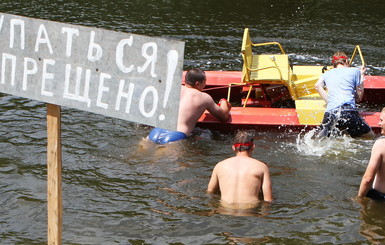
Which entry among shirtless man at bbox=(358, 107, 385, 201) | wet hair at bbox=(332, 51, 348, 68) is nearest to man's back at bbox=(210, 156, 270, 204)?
shirtless man at bbox=(358, 107, 385, 201)

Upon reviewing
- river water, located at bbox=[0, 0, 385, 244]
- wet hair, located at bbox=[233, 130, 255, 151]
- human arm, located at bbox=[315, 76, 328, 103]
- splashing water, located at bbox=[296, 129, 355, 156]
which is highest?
human arm, located at bbox=[315, 76, 328, 103]

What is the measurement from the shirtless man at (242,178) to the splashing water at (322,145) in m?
2.25

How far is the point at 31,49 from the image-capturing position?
4.37 meters

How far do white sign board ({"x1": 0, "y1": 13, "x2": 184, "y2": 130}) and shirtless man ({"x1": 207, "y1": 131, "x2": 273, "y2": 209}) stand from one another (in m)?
2.32

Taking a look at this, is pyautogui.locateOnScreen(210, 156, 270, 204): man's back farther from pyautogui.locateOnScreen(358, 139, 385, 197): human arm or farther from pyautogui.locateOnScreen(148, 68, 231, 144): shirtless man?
pyautogui.locateOnScreen(148, 68, 231, 144): shirtless man

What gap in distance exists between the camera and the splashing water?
840 cm

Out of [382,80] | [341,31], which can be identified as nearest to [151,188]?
[382,80]

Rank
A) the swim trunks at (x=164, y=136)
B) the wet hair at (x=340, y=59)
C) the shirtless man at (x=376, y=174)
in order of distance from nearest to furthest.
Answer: the shirtless man at (x=376, y=174) < the swim trunks at (x=164, y=136) < the wet hair at (x=340, y=59)

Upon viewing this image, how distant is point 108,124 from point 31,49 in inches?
206

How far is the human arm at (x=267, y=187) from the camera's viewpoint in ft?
20.6

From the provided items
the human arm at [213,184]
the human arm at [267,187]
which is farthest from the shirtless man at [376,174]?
the human arm at [213,184]

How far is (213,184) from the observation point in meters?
6.56

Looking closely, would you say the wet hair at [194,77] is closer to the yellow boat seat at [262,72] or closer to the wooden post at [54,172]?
the yellow boat seat at [262,72]

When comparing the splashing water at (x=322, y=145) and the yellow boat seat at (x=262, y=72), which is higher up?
the yellow boat seat at (x=262, y=72)
